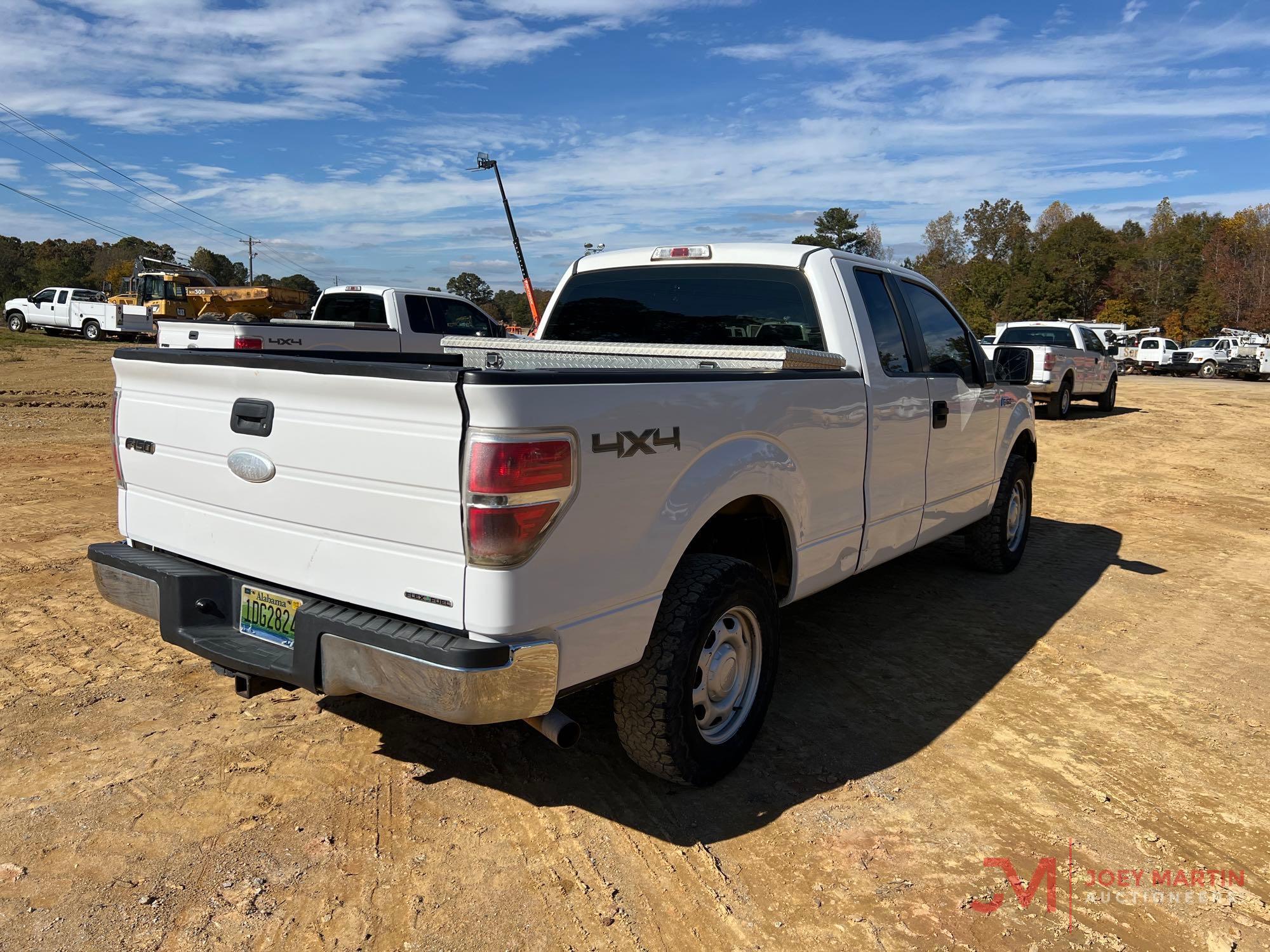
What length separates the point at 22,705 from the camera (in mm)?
3832

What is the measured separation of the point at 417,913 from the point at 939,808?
191 cm

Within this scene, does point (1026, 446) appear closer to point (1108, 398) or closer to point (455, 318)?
point (455, 318)

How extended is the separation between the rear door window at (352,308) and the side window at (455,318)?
0.82m

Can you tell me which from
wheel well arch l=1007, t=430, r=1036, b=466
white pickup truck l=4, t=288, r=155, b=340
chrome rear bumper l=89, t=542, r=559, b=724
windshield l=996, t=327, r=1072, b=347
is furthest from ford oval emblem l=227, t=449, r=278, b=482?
white pickup truck l=4, t=288, r=155, b=340

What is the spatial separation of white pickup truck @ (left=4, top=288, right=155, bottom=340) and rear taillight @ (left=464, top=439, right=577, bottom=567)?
3438cm

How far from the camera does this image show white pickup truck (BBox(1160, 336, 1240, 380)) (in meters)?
38.5

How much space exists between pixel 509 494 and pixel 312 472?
2.47 ft

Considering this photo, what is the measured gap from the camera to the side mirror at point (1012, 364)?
573 cm

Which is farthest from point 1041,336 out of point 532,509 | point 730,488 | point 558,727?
point 532,509

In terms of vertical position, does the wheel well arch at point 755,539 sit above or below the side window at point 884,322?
below

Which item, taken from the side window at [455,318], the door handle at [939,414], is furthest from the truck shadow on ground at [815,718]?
the side window at [455,318]

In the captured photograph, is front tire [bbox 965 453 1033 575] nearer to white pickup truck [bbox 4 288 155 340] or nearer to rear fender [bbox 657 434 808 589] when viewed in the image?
rear fender [bbox 657 434 808 589]

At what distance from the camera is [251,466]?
2930mm

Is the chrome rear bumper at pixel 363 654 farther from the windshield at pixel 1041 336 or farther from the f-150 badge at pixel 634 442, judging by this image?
the windshield at pixel 1041 336
